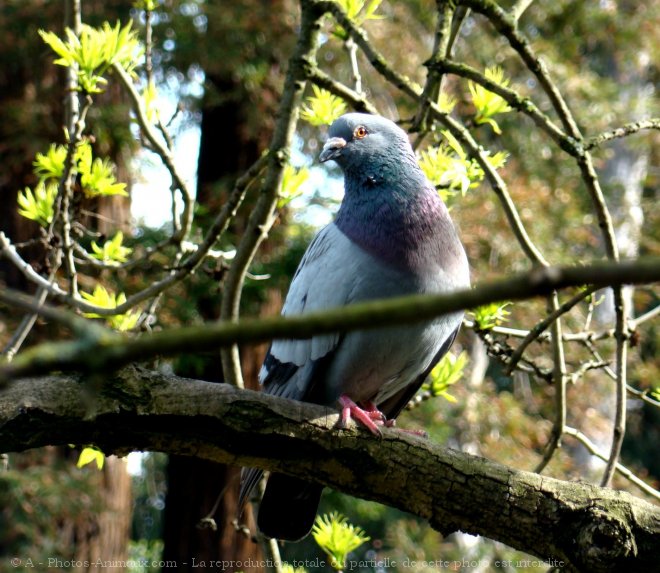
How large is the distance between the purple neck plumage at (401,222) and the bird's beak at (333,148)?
0.21m

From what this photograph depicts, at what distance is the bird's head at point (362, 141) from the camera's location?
398 centimetres

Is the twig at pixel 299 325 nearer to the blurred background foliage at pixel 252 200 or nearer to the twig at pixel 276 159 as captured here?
the twig at pixel 276 159

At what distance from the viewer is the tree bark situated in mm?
2623

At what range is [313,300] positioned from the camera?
12.4 ft

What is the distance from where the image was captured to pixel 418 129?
387 cm

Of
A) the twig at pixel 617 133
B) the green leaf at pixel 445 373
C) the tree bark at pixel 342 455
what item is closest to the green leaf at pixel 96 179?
the tree bark at pixel 342 455

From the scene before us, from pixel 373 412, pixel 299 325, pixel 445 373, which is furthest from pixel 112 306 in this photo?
pixel 299 325

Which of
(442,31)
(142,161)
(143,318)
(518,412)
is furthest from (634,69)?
(143,318)

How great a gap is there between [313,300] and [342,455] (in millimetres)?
1032

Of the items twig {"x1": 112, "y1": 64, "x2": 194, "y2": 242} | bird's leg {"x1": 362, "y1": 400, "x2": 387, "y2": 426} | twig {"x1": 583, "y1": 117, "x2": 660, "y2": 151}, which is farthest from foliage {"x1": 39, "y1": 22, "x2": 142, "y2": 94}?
twig {"x1": 583, "y1": 117, "x2": 660, "y2": 151}

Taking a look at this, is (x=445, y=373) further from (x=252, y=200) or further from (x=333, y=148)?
(x=252, y=200)

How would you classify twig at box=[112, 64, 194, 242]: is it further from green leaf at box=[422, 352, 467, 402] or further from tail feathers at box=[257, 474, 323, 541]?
green leaf at box=[422, 352, 467, 402]

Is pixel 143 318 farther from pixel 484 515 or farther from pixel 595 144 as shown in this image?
pixel 595 144

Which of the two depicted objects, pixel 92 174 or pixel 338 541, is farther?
pixel 92 174
